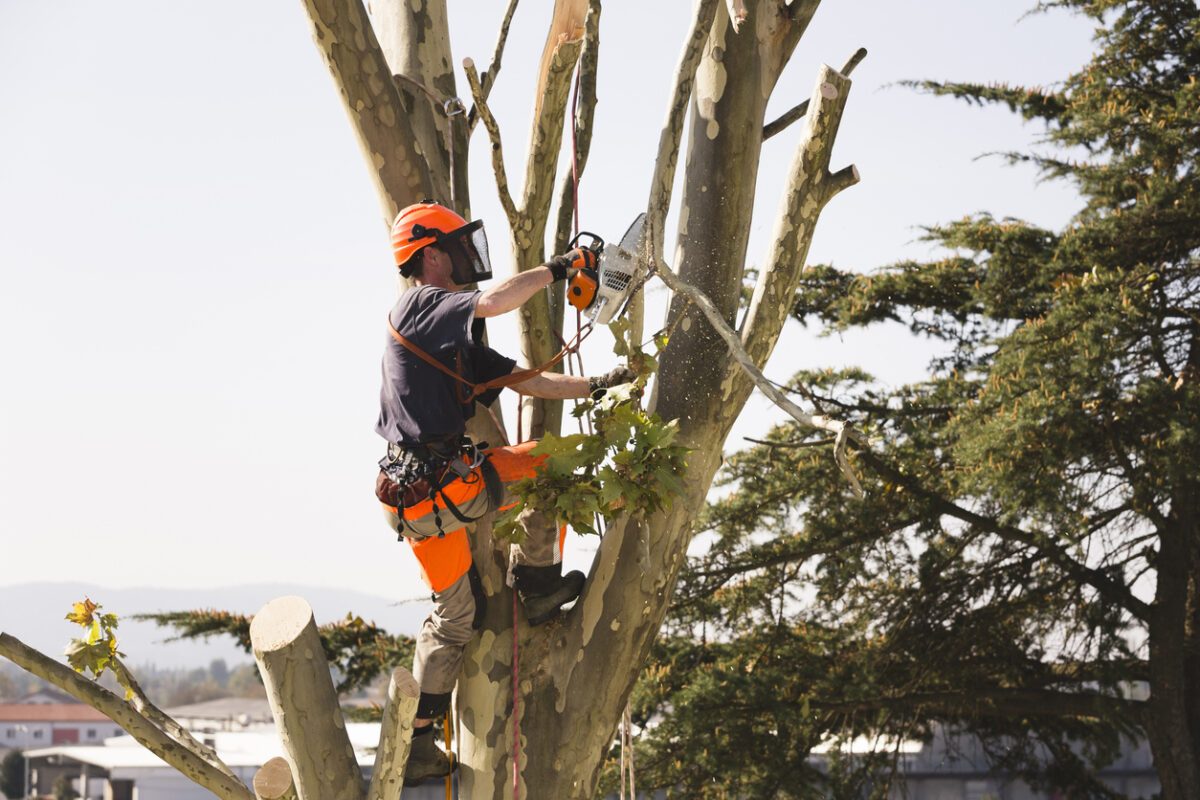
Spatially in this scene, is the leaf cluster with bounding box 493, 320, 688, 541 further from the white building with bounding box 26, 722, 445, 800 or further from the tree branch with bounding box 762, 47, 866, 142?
→ the white building with bounding box 26, 722, 445, 800

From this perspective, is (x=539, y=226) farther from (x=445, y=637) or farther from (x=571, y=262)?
(x=445, y=637)

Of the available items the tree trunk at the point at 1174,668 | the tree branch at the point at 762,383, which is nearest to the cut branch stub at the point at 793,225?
the tree branch at the point at 762,383

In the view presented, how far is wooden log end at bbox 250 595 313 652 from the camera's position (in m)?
4.02

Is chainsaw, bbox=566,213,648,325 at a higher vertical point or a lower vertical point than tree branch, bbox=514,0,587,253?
lower

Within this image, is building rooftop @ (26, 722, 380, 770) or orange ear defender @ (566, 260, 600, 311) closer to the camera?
orange ear defender @ (566, 260, 600, 311)

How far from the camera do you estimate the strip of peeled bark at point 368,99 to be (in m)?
4.43

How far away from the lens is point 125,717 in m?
4.18

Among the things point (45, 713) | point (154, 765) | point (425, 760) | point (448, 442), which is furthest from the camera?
point (45, 713)

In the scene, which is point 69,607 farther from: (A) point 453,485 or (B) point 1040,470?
(B) point 1040,470

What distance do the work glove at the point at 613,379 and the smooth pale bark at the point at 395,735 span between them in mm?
1015

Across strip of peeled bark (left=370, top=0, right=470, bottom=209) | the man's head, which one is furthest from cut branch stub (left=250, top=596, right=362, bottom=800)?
strip of peeled bark (left=370, top=0, right=470, bottom=209)

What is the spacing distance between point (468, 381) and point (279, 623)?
0.97 meters

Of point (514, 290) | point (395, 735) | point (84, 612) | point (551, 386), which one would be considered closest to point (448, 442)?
point (551, 386)

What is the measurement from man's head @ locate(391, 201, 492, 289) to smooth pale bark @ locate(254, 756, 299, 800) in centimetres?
153
